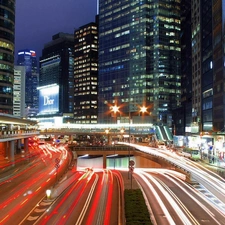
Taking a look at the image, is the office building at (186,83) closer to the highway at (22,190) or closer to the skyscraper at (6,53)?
the skyscraper at (6,53)

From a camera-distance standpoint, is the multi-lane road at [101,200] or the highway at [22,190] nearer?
the multi-lane road at [101,200]

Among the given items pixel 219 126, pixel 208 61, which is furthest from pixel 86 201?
pixel 208 61

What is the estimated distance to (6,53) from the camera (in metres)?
115

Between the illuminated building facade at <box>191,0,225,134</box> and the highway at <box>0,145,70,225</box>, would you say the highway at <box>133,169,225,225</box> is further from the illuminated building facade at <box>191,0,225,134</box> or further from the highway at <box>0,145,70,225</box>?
the illuminated building facade at <box>191,0,225,134</box>

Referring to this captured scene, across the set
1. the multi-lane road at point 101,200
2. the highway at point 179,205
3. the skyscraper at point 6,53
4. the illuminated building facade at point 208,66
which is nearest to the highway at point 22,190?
the multi-lane road at point 101,200

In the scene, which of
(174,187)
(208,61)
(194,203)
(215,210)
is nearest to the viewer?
(215,210)

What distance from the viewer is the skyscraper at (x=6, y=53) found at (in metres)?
113

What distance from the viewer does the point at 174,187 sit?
46219mm

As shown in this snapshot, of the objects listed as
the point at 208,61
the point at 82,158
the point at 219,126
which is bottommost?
the point at 82,158

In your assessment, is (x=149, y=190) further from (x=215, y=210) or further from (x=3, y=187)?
(x=3, y=187)

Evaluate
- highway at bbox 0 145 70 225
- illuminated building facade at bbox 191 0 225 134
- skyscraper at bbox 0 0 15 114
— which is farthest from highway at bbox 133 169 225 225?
skyscraper at bbox 0 0 15 114

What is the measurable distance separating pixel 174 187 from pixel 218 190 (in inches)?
248

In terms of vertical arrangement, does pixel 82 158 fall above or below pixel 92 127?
below

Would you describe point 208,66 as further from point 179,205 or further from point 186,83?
point 179,205
